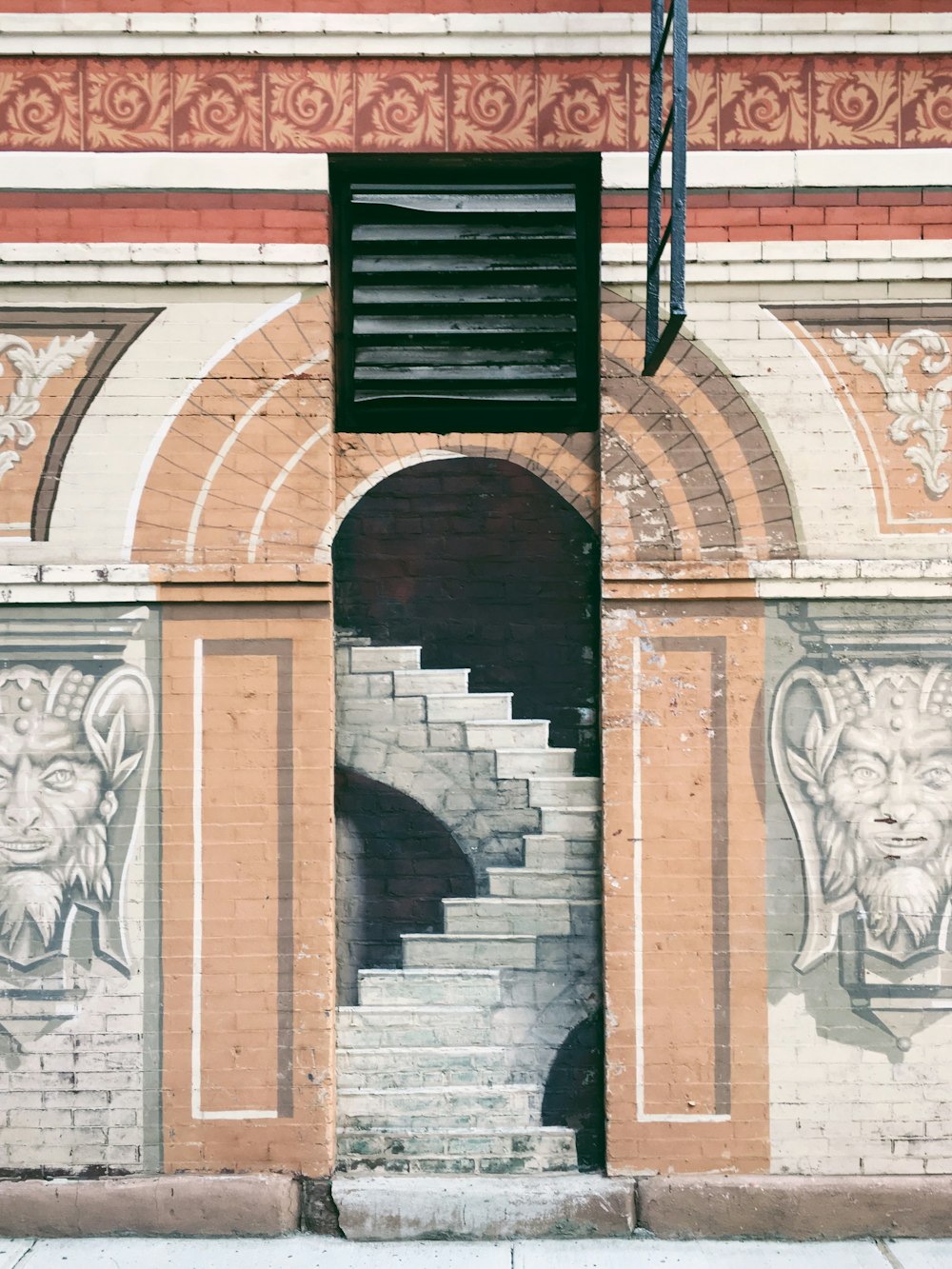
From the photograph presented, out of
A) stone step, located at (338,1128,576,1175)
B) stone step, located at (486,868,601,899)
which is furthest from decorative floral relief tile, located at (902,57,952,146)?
stone step, located at (338,1128,576,1175)

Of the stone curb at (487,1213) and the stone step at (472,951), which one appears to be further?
the stone step at (472,951)

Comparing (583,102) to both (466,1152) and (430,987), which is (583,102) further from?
(466,1152)

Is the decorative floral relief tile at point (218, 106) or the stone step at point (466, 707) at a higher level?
the decorative floral relief tile at point (218, 106)

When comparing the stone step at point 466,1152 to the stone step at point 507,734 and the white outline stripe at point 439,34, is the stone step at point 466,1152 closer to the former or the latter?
the stone step at point 507,734

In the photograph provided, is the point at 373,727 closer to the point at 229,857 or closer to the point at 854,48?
the point at 229,857

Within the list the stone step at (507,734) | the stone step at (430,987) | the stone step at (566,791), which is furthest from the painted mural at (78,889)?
the stone step at (566,791)

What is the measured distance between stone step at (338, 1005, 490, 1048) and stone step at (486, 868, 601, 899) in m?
0.55

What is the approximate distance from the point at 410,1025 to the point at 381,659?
167cm

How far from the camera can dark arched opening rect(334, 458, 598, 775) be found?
17.1 ft

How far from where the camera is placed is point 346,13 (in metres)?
5.06

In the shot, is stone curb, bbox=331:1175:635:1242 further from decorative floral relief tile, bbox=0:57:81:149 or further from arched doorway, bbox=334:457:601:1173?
decorative floral relief tile, bbox=0:57:81:149

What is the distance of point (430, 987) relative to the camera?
515cm

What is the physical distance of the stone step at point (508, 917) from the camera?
16.9 ft

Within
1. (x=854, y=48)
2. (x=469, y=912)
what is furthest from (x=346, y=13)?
(x=469, y=912)
